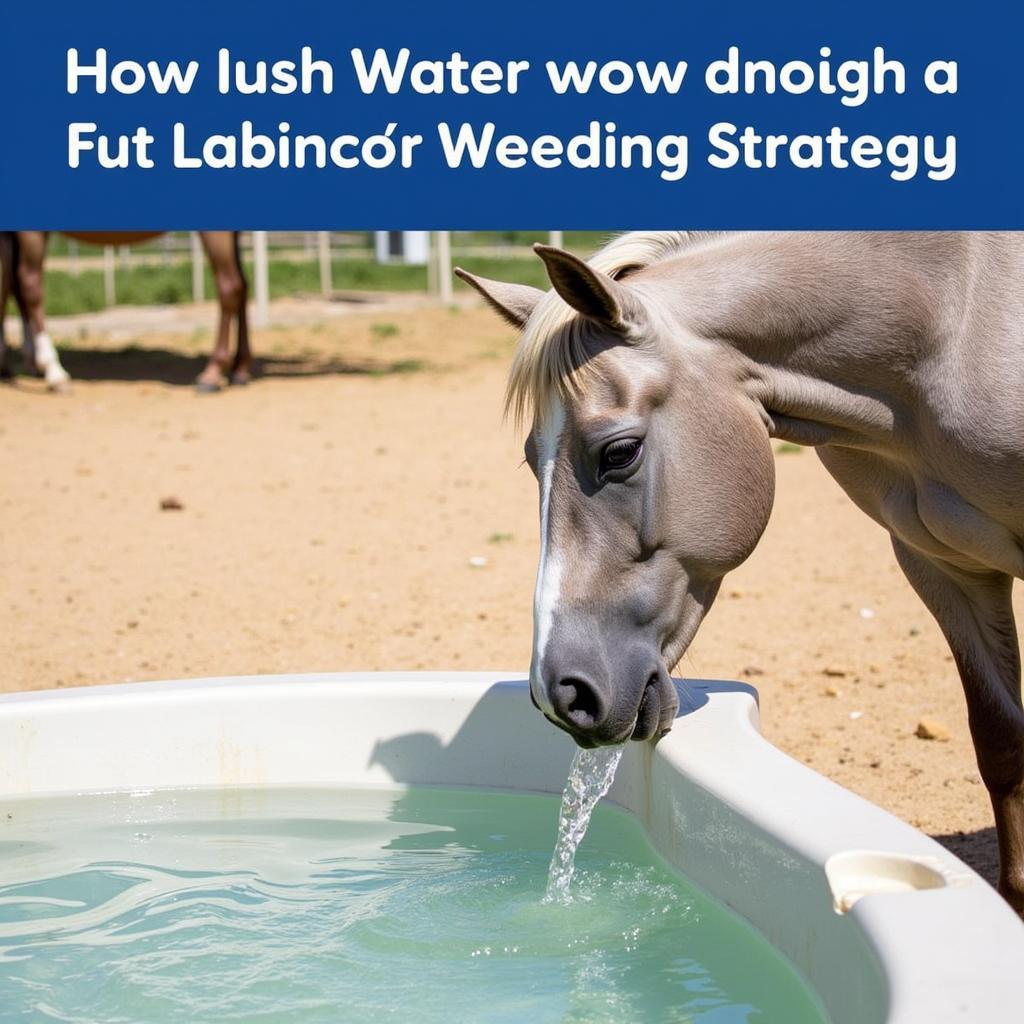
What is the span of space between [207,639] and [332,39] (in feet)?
8.84

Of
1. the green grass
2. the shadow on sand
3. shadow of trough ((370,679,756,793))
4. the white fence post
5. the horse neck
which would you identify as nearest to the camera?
the horse neck

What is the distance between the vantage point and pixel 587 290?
2396mm

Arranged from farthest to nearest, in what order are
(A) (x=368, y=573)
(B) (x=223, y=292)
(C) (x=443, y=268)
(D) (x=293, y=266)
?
(D) (x=293, y=266) → (C) (x=443, y=268) → (B) (x=223, y=292) → (A) (x=368, y=573)

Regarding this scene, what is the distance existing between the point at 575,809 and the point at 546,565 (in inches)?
26.5

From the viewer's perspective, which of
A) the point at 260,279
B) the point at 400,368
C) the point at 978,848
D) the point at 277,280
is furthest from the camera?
the point at 277,280

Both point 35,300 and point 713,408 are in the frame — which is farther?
point 35,300

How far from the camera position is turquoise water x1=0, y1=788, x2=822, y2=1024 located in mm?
2453

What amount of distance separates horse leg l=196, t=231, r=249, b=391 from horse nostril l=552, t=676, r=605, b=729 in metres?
9.10

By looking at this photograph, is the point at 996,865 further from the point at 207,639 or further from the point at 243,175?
the point at 207,639

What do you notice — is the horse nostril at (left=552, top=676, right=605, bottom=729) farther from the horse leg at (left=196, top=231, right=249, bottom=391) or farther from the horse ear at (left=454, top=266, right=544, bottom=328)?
the horse leg at (left=196, top=231, right=249, bottom=391)

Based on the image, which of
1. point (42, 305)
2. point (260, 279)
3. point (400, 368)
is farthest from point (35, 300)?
point (260, 279)

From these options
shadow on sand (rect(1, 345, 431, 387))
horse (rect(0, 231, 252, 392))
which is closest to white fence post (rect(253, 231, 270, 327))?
shadow on sand (rect(1, 345, 431, 387))

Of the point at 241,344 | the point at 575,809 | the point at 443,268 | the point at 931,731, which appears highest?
the point at 443,268

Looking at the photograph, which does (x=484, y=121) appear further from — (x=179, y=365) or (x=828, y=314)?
(x=179, y=365)
